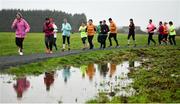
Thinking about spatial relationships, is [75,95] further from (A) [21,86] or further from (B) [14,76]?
(B) [14,76]

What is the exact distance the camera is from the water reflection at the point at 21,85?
12.0 m

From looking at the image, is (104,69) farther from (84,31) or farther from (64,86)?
(84,31)

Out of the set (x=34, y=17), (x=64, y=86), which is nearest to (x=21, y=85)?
(x=64, y=86)

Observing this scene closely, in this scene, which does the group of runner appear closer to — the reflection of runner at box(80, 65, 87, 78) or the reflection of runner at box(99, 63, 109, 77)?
the reflection of runner at box(80, 65, 87, 78)

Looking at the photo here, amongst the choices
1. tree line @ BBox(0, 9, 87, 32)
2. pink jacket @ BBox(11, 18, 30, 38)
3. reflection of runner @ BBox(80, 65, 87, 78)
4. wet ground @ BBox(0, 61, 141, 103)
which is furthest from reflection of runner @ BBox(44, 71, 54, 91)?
tree line @ BBox(0, 9, 87, 32)

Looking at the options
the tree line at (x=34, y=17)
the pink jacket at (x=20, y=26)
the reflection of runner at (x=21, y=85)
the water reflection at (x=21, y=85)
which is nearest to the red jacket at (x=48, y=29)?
the pink jacket at (x=20, y=26)

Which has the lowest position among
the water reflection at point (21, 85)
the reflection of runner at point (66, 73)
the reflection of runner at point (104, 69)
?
the reflection of runner at point (104, 69)

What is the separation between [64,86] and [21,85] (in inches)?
51.6

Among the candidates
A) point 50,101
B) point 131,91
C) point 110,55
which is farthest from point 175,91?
point 110,55

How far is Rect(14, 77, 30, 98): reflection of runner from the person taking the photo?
12.0m

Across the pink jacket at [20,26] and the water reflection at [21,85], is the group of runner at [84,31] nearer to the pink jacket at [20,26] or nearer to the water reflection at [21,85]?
the pink jacket at [20,26]

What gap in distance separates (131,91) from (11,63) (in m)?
6.98

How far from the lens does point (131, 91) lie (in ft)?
40.3

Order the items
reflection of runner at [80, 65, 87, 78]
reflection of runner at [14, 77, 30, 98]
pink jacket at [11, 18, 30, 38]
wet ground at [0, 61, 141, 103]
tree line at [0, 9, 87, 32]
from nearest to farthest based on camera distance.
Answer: wet ground at [0, 61, 141, 103], reflection of runner at [14, 77, 30, 98], reflection of runner at [80, 65, 87, 78], pink jacket at [11, 18, 30, 38], tree line at [0, 9, 87, 32]
